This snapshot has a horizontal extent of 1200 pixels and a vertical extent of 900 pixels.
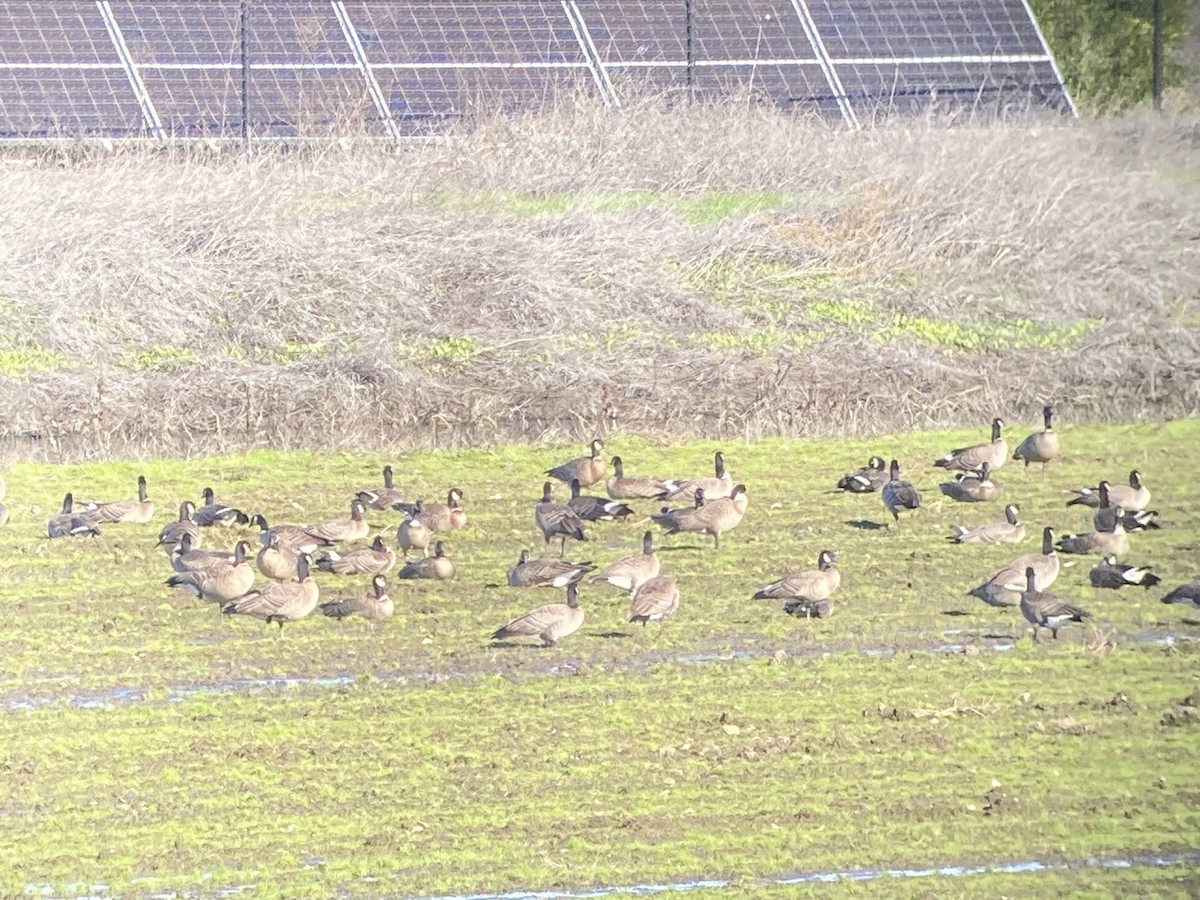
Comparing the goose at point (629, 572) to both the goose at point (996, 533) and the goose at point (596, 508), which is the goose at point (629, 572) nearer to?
the goose at point (596, 508)

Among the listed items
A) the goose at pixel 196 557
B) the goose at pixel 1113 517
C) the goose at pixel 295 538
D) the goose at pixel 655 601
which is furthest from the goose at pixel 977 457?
the goose at pixel 196 557

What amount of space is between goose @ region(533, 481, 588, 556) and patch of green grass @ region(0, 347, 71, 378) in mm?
6095

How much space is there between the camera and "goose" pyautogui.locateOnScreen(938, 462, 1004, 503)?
14.3m

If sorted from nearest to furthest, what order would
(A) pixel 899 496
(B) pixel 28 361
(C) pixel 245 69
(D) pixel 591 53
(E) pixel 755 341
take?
(A) pixel 899 496 < (B) pixel 28 361 < (E) pixel 755 341 < (C) pixel 245 69 < (D) pixel 591 53

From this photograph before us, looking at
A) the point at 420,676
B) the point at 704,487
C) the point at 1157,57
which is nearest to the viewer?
the point at 420,676

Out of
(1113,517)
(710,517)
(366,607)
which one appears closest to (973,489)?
(1113,517)

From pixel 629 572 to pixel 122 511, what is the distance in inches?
164

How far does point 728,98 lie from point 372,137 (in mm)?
4596

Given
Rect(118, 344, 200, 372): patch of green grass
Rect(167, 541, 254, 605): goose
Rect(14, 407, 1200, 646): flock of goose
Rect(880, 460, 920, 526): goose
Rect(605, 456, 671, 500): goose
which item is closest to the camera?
Rect(14, 407, 1200, 646): flock of goose

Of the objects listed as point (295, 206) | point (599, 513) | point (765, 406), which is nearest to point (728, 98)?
point (295, 206)

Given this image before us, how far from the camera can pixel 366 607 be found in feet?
38.3

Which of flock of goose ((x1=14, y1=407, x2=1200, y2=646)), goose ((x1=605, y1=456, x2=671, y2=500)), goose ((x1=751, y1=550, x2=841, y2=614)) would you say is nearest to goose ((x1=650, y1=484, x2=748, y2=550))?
flock of goose ((x1=14, y1=407, x2=1200, y2=646))

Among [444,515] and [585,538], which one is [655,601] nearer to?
[585,538]

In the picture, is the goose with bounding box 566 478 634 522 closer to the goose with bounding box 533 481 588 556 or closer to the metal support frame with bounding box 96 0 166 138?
the goose with bounding box 533 481 588 556
